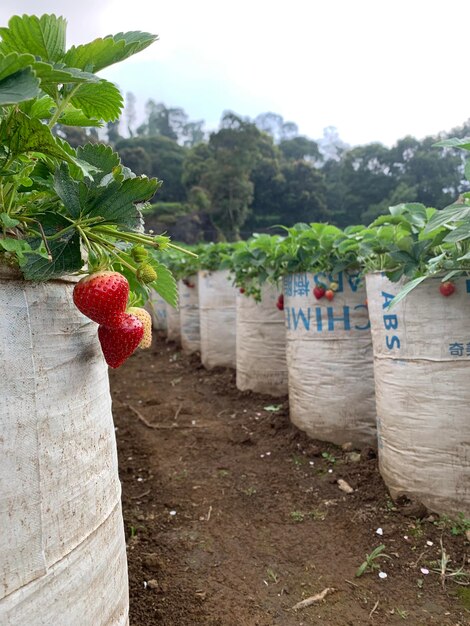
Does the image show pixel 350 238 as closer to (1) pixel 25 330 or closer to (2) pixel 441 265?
(2) pixel 441 265

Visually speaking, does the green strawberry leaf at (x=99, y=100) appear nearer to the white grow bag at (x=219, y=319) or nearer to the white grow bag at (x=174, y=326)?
the white grow bag at (x=219, y=319)

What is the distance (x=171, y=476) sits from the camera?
→ 251 cm

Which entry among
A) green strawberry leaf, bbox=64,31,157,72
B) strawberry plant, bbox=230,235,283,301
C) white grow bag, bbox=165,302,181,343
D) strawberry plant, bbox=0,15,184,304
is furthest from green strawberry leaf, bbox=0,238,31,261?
white grow bag, bbox=165,302,181,343

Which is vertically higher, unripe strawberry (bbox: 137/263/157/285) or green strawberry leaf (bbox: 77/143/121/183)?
green strawberry leaf (bbox: 77/143/121/183)

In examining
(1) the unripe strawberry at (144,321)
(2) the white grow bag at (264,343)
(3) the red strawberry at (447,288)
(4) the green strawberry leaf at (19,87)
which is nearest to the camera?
(4) the green strawberry leaf at (19,87)

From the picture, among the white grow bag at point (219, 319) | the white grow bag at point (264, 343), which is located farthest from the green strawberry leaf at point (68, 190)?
the white grow bag at point (219, 319)

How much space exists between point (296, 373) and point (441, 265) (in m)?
1.35

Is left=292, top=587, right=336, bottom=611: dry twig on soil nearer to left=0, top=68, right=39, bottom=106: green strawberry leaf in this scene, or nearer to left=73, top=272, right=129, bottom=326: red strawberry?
left=73, top=272, right=129, bottom=326: red strawberry

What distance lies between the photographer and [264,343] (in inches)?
150

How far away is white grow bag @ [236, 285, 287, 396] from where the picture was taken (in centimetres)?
376

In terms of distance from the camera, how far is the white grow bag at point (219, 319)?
492cm

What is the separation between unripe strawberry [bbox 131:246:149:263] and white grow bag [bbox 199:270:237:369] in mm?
3930

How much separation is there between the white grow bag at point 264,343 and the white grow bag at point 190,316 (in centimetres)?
216

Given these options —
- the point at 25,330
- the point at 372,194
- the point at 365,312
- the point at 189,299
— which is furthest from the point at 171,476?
the point at 372,194
